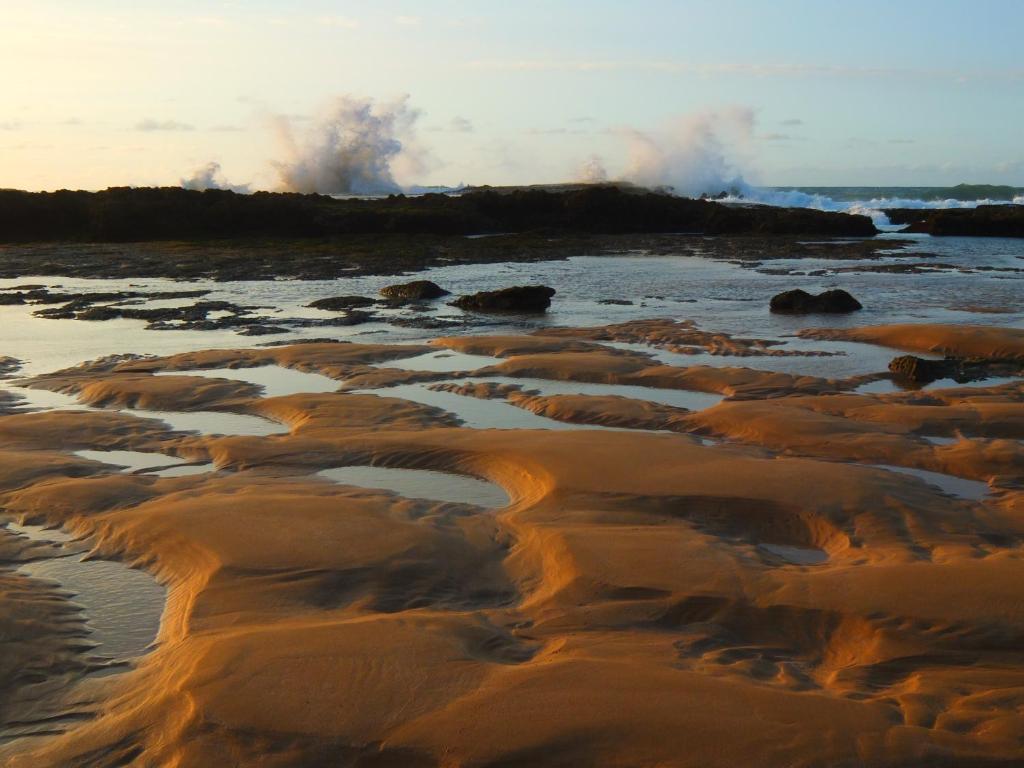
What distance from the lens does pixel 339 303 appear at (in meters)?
19.5

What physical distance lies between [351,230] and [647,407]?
97.8 feet

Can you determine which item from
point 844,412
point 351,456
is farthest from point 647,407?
point 351,456

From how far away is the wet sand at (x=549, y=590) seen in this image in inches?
161

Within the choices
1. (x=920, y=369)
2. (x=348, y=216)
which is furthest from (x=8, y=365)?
(x=348, y=216)

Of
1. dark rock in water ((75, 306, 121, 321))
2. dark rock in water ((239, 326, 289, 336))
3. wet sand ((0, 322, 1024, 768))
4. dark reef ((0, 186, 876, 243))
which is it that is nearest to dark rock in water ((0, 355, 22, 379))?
wet sand ((0, 322, 1024, 768))

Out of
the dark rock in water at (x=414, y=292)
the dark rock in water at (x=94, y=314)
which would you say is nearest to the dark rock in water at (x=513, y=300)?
the dark rock in water at (x=414, y=292)

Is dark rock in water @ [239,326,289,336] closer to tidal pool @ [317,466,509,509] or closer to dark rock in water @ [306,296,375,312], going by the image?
dark rock in water @ [306,296,375,312]

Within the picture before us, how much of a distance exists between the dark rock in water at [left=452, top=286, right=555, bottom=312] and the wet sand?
8979mm

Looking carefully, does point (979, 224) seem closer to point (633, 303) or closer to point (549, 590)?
point (633, 303)

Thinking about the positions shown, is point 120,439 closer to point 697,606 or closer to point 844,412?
→ point 697,606

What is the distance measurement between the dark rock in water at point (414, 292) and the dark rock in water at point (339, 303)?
0.70 metres

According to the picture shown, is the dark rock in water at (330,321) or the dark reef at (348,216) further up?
the dark reef at (348,216)

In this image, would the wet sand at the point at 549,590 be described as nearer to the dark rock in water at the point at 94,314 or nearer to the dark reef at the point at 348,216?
the dark rock in water at the point at 94,314

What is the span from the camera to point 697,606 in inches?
209
